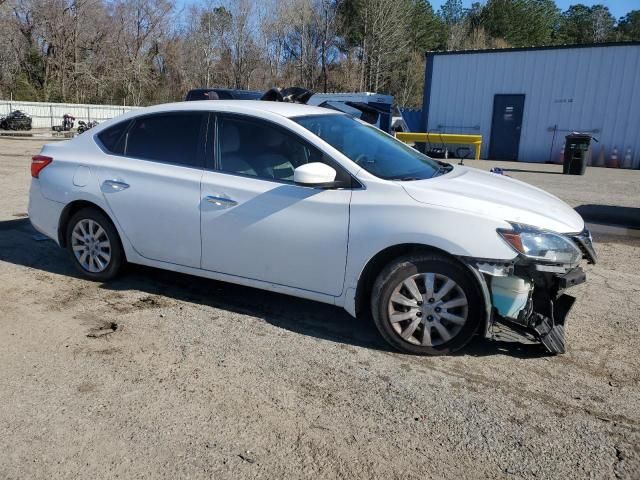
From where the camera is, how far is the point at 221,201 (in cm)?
432

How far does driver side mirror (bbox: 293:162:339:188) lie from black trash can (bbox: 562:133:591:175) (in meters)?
15.4

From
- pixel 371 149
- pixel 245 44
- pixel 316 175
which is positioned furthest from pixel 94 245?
pixel 245 44

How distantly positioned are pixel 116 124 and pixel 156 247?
127 centimetres

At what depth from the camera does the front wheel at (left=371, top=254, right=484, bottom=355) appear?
12.0ft

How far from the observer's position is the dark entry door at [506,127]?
23562mm

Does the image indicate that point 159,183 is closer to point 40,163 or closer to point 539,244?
point 40,163

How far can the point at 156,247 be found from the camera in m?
4.73

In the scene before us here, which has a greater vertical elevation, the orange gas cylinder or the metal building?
the metal building

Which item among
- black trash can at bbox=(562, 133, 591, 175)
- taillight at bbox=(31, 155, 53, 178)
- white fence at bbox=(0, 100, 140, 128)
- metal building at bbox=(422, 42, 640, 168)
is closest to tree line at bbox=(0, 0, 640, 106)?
white fence at bbox=(0, 100, 140, 128)

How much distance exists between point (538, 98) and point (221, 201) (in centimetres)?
2180

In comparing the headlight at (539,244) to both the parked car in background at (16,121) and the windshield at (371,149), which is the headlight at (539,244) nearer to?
the windshield at (371,149)

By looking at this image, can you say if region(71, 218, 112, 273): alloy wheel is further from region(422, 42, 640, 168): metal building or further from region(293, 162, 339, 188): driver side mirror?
region(422, 42, 640, 168): metal building

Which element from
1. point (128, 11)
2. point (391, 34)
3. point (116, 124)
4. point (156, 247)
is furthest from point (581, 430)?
point (128, 11)

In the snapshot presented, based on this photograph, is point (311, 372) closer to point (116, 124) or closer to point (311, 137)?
point (311, 137)
